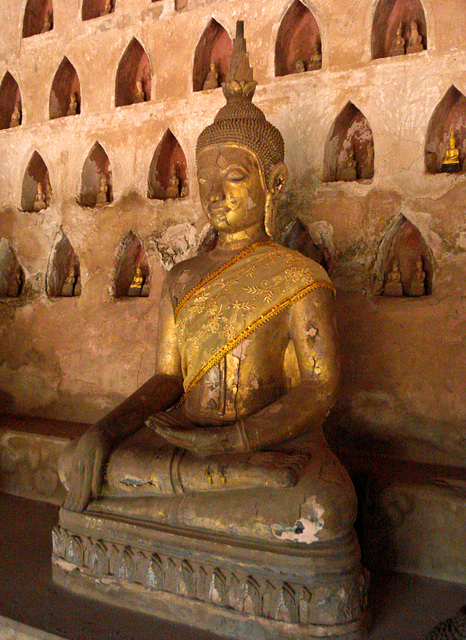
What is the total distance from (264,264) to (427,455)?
1.26 meters

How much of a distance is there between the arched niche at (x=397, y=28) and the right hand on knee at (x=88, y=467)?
2.34 m

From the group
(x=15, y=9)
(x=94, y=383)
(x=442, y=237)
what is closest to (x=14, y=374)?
(x=94, y=383)

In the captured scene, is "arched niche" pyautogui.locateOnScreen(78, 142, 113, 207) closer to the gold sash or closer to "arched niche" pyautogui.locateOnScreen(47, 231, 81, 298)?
"arched niche" pyautogui.locateOnScreen(47, 231, 81, 298)

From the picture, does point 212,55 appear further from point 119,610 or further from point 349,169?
point 119,610

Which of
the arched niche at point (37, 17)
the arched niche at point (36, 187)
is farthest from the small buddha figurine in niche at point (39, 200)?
the arched niche at point (37, 17)

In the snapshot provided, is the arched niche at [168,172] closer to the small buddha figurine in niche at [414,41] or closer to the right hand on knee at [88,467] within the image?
the small buddha figurine in niche at [414,41]

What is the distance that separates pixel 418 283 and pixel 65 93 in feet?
8.84

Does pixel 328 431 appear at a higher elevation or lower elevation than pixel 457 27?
lower

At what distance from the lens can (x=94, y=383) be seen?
3.69 m

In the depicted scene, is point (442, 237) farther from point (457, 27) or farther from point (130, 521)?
point (130, 521)

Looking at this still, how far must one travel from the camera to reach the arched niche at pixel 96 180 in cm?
379

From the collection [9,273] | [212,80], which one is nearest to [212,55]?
[212,80]

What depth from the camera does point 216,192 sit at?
2500 millimetres

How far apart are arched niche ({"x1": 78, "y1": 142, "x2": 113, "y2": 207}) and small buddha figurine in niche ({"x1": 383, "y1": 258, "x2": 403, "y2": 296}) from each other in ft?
6.05
